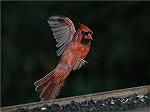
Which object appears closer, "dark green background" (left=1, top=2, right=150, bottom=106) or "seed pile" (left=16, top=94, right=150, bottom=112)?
"seed pile" (left=16, top=94, right=150, bottom=112)

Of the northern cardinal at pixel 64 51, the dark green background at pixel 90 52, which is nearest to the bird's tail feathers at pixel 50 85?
the northern cardinal at pixel 64 51

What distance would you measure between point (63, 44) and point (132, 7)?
3.37 ft

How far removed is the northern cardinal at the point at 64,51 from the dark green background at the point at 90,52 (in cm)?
29

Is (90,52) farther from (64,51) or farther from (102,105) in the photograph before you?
(102,105)

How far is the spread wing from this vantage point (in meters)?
5.49

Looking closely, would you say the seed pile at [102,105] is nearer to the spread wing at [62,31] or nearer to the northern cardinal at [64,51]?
the northern cardinal at [64,51]

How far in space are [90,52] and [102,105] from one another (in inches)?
29.1

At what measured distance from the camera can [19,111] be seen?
521 cm

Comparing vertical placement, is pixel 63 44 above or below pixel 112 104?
above


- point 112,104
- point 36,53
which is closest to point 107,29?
point 36,53

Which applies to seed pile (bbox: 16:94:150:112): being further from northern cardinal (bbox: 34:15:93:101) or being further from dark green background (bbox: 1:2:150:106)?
dark green background (bbox: 1:2:150:106)

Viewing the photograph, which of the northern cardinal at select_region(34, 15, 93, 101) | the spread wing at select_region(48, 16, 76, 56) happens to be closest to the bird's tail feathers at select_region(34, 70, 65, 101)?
the northern cardinal at select_region(34, 15, 93, 101)

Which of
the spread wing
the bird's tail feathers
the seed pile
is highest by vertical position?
the spread wing

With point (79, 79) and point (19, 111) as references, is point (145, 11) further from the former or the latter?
point (19, 111)
